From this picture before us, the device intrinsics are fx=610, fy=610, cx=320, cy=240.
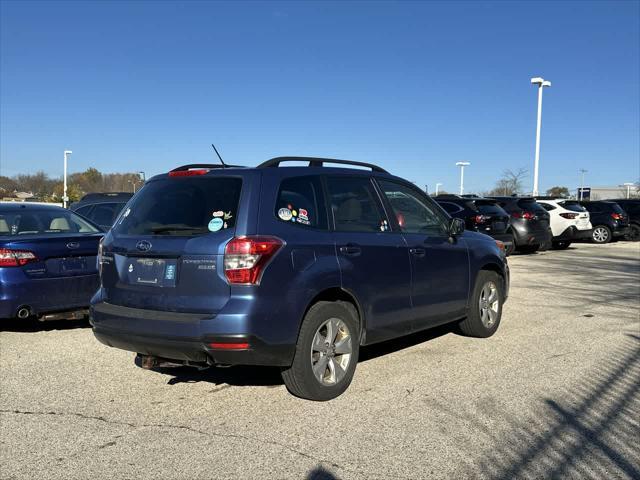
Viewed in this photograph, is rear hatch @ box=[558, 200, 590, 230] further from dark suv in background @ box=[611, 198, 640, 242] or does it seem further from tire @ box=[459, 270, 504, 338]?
tire @ box=[459, 270, 504, 338]

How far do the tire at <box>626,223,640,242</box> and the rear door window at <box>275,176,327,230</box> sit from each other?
77.3 ft

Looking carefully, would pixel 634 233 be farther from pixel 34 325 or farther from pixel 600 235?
pixel 34 325

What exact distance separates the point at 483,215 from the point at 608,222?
10.8 metres

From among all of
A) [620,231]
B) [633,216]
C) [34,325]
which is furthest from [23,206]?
[633,216]

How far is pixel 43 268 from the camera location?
20.9 feet

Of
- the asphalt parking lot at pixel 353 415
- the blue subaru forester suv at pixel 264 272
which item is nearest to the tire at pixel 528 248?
the asphalt parking lot at pixel 353 415

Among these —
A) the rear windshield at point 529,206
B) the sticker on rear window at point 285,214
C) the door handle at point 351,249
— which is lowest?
the door handle at point 351,249

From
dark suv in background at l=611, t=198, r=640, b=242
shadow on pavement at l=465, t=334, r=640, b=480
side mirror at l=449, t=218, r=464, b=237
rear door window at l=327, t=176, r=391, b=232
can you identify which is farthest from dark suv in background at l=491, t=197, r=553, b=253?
rear door window at l=327, t=176, r=391, b=232

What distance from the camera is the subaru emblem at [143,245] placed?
4.39 m

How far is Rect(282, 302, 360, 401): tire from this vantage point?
439 cm

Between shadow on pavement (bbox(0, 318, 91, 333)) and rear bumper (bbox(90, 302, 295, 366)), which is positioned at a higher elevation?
rear bumper (bbox(90, 302, 295, 366))

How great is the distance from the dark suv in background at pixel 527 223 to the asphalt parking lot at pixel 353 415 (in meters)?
9.09

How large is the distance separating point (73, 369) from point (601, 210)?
21.8m

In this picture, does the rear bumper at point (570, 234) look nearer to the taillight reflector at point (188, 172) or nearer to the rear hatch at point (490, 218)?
the rear hatch at point (490, 218)
